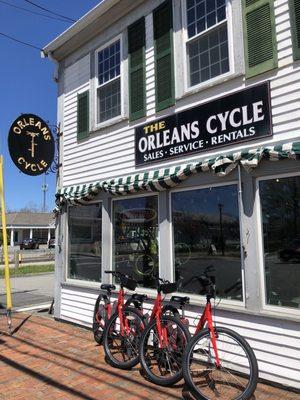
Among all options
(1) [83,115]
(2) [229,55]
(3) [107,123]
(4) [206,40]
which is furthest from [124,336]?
(1) [83,115]

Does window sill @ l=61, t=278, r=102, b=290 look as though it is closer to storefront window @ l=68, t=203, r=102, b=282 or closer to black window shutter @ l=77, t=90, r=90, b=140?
storefront window @ l=68, t=203, r=102, b=282

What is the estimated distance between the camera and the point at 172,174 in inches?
235

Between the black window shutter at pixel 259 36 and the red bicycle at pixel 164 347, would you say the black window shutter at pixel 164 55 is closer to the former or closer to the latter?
the black window shutter at pixel 259 36

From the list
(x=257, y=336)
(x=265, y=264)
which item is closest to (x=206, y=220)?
(x=265, y=264)

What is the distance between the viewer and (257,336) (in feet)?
16.3

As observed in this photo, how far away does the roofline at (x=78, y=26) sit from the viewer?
7.57 m

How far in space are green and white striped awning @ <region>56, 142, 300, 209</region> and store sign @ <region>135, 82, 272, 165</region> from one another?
274 millimetres

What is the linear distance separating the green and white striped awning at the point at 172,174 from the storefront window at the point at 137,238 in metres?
0.38

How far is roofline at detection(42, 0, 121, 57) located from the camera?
24.8 feet

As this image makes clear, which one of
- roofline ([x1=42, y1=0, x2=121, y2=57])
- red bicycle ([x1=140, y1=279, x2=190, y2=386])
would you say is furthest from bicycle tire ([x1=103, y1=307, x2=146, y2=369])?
roofline ([x1=42, y1=0, x2=121, y2=57])

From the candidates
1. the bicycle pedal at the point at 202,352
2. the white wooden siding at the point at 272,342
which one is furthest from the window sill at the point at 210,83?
the bicycle pedal at the point at 202,352

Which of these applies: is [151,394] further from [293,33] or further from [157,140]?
[293,33]

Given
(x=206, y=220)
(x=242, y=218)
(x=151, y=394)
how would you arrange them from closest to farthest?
(x=151, y=394), (x=242, y=218), (x=206, y=220)

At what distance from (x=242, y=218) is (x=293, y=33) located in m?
2.32
